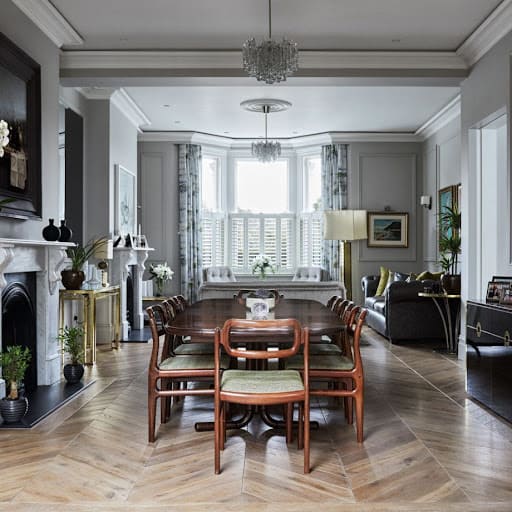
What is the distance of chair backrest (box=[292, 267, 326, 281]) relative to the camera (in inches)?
439

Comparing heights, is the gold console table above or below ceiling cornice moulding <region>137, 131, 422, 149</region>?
below

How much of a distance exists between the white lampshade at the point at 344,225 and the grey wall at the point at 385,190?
0.29m

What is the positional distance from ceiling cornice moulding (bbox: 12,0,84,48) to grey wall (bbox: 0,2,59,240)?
51 mm

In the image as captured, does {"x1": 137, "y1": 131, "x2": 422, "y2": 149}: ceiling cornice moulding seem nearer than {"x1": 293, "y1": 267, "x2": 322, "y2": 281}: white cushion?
Yes

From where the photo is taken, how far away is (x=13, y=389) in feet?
13.6

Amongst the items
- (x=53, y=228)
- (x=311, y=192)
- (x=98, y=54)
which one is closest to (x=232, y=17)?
(x=98, y=54)

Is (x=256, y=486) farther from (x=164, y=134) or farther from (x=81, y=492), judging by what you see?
(x=164, y=134)

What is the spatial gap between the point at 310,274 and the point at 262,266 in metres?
0.94

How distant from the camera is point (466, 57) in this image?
616 cm

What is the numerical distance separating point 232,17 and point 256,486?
3.92 meters

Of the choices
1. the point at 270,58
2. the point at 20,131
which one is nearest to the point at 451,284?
the point at 270,58

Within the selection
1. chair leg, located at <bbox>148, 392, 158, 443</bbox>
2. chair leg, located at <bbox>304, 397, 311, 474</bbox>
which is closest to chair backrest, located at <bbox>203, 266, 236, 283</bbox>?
chair leg, located at <bbox>148, 392, 158, 443</bbox>

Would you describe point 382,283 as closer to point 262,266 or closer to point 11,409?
point 262,266

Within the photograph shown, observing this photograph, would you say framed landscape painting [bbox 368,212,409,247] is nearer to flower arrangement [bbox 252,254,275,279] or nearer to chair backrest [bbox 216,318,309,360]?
flower arrangement [bbox 252,254,275,279]
